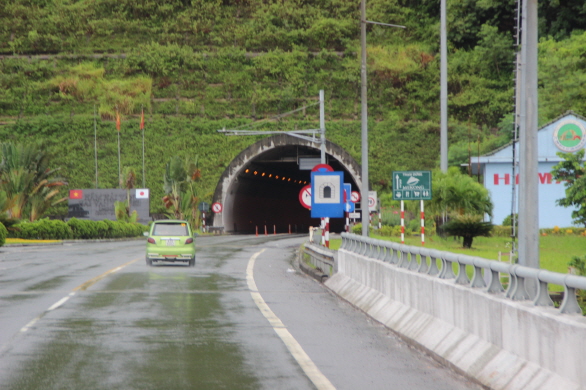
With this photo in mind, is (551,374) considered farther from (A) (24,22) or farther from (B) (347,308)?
(A) (24,22)

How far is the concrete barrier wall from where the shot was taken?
7090mm

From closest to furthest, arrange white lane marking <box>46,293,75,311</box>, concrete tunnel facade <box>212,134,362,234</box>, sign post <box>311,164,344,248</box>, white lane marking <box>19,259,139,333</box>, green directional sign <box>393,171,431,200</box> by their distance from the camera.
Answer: white lane marking <box>19,259,139,333</box> < white lane marking <box>46,293,75,311</box> < sign post <box>311,164,344,248</box> < green directional sign <box>393,171,431,200</box> < concrete tunnel facade <box>212,134,362,234</box>

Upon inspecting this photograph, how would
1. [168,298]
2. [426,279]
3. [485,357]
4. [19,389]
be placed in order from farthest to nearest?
[168,298]
[426,279]
[485,357]
[19,389]

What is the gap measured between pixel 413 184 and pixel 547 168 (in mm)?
25024

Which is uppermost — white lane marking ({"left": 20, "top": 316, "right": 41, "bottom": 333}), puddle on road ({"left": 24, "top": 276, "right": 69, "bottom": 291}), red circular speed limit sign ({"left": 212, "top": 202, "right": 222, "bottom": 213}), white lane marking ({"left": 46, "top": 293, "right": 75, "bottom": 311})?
red circular speed limit sign ({"left": 212, "top": 202, "right": 222, "bottom": 213})

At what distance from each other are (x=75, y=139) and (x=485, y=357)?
251 feet

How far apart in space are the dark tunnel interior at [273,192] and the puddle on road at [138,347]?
41605mm

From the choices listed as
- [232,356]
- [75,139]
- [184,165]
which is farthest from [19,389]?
[75,139]

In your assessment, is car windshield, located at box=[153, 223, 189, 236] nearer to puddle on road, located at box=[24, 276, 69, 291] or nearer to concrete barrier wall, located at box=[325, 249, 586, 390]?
puddle on road, located at box=[24, 276, 69, 291]

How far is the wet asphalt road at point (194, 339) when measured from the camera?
8945 mm

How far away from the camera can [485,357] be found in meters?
9.02

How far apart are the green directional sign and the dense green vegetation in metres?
34.8

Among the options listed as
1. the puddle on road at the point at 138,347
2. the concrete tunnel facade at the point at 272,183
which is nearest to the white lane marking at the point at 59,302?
the puddle on road at the point at 138,347

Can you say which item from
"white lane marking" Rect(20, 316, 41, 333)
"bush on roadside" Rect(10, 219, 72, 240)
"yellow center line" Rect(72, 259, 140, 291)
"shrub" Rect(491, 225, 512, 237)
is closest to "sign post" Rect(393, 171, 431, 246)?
"yellow center line" Rect(72, 259, 140, 291)
